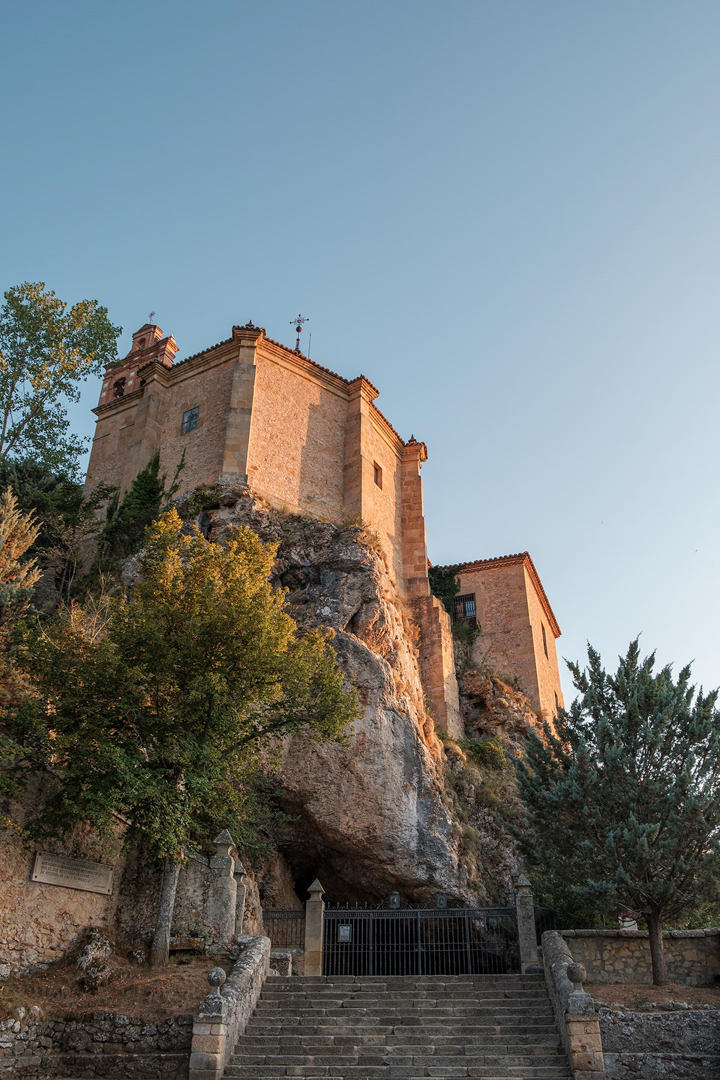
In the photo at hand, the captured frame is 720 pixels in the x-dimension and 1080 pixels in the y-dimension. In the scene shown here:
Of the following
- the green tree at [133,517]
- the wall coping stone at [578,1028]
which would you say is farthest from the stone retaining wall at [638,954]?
the green tree at [133,517]

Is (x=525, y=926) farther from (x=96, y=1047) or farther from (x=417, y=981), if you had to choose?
(x=96, y=1047)

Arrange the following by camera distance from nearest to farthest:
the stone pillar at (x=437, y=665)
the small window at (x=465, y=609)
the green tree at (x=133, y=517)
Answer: the green tree at (x=133, y=517), the stone pillar at (x=437, y=665), the small window at (x=465, y=609)

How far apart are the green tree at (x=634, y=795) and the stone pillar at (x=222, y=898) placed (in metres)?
6.08

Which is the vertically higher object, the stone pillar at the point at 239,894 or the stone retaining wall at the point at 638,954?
the stone pillar at the point at 239,894

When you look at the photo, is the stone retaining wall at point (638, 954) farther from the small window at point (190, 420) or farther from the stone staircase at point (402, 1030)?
the small window at point (190, 420)

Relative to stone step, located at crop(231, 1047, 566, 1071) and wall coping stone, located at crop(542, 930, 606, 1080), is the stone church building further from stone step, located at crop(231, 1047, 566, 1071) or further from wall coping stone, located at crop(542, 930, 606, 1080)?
stone step, located at crop(231, 1047, 566, 1071)

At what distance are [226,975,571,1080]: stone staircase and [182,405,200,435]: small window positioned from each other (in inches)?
747

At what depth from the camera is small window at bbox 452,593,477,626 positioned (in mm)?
34938

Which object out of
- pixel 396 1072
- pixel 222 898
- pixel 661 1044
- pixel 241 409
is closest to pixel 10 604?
pixel 222 898

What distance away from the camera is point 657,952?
1452 centimetres

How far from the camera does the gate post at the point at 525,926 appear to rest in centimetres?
1630

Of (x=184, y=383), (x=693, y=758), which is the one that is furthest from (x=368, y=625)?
(x=184, y=383)

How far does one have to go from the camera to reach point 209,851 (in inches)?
671

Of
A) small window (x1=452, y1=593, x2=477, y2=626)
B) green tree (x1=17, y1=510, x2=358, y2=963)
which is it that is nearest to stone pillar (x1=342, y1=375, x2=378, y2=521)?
small window (x1=452, y1=593, x2=477, y2=626)
